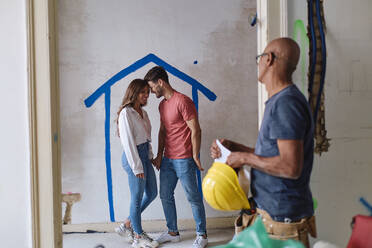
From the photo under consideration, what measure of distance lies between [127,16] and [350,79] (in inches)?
85.9

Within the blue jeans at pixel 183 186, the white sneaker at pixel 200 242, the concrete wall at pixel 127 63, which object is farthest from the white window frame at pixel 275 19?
the white sneaker at pixel 200 242

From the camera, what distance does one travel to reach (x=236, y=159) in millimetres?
1311

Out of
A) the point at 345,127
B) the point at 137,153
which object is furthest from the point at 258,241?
the point at 137,153

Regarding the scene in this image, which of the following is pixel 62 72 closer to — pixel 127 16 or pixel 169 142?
pixel 127 16

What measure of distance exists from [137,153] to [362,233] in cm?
178

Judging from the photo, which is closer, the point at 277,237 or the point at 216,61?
the point at 277,237

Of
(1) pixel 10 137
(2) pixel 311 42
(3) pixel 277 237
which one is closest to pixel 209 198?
(3) pixel 277 237

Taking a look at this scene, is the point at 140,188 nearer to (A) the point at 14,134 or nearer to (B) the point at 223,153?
(A) the point at 14,134

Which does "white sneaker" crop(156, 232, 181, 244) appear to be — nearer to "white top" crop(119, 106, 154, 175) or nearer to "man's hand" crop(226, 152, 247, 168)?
"white top" crop(119, 106, 154, 175)

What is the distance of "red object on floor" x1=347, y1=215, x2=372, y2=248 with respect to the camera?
1.24 m

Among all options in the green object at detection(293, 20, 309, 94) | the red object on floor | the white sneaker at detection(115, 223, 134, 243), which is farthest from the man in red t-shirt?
the red object on floor

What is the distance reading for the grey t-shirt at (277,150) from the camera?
120 centimetres

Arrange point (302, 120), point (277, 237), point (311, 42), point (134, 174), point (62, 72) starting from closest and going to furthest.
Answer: point (302, 120) < point (277, 237) < point (311, 42) < point (134, 174) < point (62, 72)

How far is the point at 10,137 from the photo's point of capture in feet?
5.66
